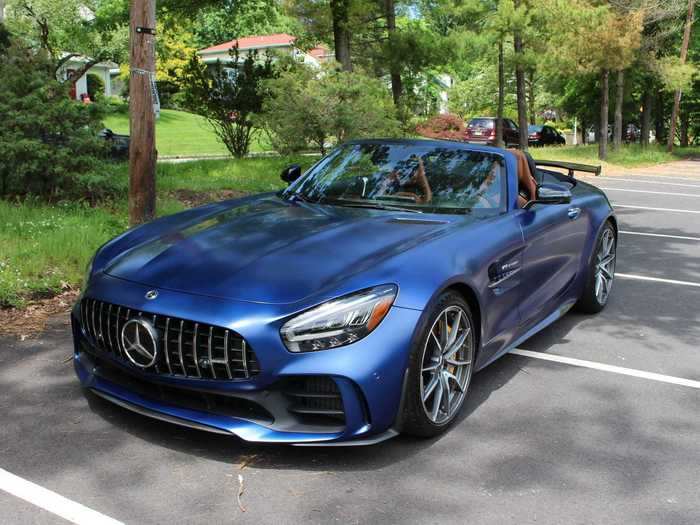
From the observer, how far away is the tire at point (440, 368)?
369 centimetres

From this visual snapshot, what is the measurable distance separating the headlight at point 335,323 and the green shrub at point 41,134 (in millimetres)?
6336

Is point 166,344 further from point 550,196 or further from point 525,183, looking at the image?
point 525,183

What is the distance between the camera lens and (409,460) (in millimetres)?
3732

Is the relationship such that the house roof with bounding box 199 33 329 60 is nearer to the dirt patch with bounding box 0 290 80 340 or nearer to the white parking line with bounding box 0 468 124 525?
the dirt patch with bounding box 0 290 80 340

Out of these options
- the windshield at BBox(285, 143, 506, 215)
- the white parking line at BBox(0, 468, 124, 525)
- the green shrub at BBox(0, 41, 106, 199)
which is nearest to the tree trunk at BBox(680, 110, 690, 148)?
the green shrub at BBox(0, 41, 106, 199)

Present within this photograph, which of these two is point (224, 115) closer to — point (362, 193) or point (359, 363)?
point (362, 193)

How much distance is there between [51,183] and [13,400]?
18.2 feet

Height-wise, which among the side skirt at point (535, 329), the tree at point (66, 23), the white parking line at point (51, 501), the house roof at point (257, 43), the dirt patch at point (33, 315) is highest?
the house roof at point (257, 43)

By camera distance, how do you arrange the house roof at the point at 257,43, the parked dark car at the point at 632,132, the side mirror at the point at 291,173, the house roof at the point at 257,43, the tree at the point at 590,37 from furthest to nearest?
the house roof at the point at 257,43, the house roof at the point at 257,43, the parked dark car at the point at 632,132, the tree at the point at 590,37, the side mirror at the point at 291,173

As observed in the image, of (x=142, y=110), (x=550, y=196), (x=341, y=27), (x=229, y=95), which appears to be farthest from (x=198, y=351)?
(x=341, y=27)

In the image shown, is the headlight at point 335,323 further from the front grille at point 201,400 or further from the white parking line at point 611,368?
the white parking line at point 611,368

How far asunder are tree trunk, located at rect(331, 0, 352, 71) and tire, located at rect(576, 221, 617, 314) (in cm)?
1400

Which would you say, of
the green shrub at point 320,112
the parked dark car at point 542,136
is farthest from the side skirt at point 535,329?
the parked dark car at point 542,136

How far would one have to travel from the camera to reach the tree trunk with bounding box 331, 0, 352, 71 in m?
19.9
